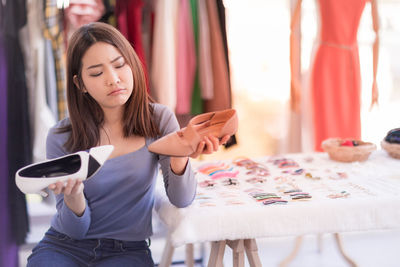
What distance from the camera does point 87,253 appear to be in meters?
1.24

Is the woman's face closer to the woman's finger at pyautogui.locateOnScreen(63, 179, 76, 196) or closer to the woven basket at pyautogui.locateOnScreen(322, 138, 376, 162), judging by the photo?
the woman's finger at pyautogui.locateOnScreen(63, 179, 76, 196)

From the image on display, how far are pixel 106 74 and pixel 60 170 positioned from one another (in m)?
0.30

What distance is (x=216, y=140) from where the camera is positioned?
3.72ft

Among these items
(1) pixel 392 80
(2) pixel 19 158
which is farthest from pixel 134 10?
(1) pixel 392 80

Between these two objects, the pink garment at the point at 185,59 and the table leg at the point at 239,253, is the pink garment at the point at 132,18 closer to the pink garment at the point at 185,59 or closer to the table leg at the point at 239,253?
the pink garment at the point at 185,59

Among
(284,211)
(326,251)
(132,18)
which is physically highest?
(132,18)

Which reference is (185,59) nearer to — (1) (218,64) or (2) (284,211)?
(1) (218,64)

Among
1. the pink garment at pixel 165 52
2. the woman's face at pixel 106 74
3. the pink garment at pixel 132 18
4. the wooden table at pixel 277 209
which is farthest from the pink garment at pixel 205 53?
the woman's face at pixel 106 74

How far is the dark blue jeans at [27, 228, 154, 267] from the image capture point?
1199 millimetres

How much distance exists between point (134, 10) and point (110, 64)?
0.92m

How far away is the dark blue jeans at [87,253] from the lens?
Result: 1.20 meters

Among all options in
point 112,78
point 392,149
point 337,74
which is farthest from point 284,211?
point 337,74

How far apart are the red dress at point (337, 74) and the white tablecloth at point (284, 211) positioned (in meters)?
1.00

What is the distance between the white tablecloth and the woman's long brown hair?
0.25 meters
